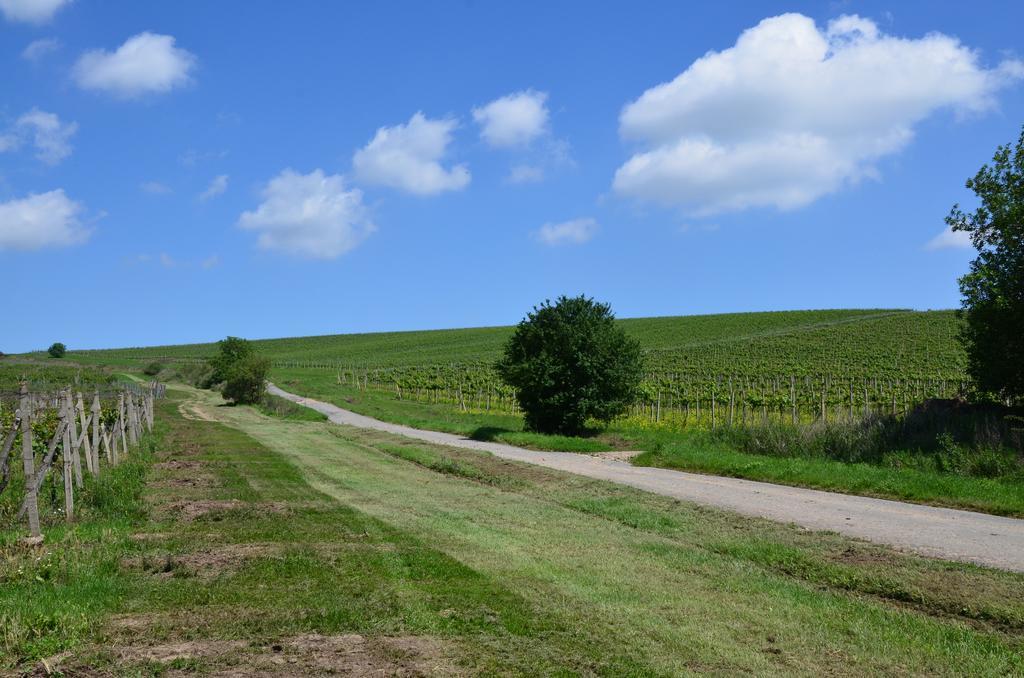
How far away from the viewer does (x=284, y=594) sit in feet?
23.6

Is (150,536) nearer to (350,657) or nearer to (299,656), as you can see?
(299,656)

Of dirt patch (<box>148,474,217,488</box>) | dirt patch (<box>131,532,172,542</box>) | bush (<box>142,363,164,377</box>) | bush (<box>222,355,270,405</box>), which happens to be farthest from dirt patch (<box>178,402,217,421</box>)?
bush (<box>142,363,164,377</box>)

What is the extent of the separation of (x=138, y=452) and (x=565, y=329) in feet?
53.9

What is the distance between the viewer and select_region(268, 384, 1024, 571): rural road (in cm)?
1011

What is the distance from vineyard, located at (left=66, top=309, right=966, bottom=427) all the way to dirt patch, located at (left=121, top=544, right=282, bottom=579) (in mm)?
20292

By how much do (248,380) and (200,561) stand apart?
5210 cm

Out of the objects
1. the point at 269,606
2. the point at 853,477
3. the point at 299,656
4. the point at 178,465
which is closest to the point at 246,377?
the point at 178,465

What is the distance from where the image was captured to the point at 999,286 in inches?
778

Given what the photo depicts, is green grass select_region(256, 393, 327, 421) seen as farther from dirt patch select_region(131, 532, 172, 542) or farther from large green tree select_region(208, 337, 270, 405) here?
dirt patch select_region(131, 532, 172, 542)

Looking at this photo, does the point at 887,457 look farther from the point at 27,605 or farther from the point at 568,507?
the point at 27,605

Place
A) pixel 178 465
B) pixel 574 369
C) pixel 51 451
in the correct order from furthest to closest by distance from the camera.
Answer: pixel 574 369
pixel 178 465
pixel 51 451

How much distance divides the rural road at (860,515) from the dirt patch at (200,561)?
794 cm

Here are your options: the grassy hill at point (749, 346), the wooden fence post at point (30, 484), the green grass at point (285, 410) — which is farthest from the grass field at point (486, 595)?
the grassy hill at point (749, 346)

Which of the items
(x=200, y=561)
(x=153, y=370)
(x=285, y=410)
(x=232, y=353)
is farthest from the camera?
(x=153, y=370)
